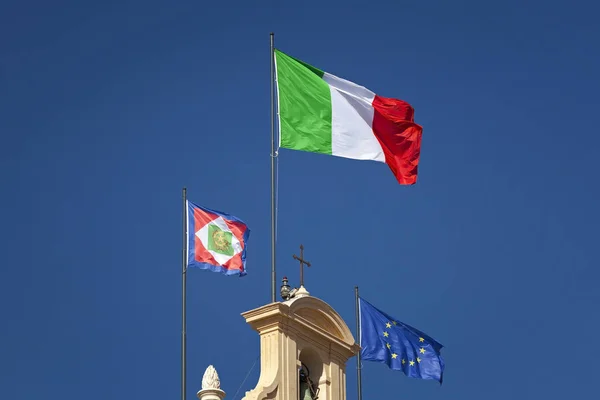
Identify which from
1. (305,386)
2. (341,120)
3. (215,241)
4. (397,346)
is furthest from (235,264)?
A: (397,346)

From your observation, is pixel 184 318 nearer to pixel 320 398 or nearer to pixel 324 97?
pixel 320 398

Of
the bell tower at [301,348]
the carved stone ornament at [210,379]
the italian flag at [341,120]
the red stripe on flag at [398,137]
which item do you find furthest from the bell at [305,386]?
A: the red stripe on flag at [398,137]

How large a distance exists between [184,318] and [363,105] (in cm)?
1002

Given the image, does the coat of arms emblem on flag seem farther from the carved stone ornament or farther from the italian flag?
the carved stone ornament

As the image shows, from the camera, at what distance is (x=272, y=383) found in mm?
55969

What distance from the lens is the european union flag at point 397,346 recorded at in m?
63.1

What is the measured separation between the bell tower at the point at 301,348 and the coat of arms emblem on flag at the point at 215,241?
91.7 inches

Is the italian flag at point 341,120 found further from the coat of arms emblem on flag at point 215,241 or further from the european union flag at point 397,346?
the european union flag at point 397,346

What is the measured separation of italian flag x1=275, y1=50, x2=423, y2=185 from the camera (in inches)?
2394

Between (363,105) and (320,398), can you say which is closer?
(320,398)

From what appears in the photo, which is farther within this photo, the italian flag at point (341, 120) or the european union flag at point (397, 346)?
the european union flag at point (397, 346)

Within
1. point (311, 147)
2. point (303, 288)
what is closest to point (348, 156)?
point (311, 147)

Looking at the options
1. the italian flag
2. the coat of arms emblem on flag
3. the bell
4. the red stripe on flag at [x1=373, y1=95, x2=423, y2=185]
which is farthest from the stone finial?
the red stripe on flag at [x1=373, y1=95, x2=423, y2=185]

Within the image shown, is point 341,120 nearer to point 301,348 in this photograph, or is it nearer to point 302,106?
point 302,106
